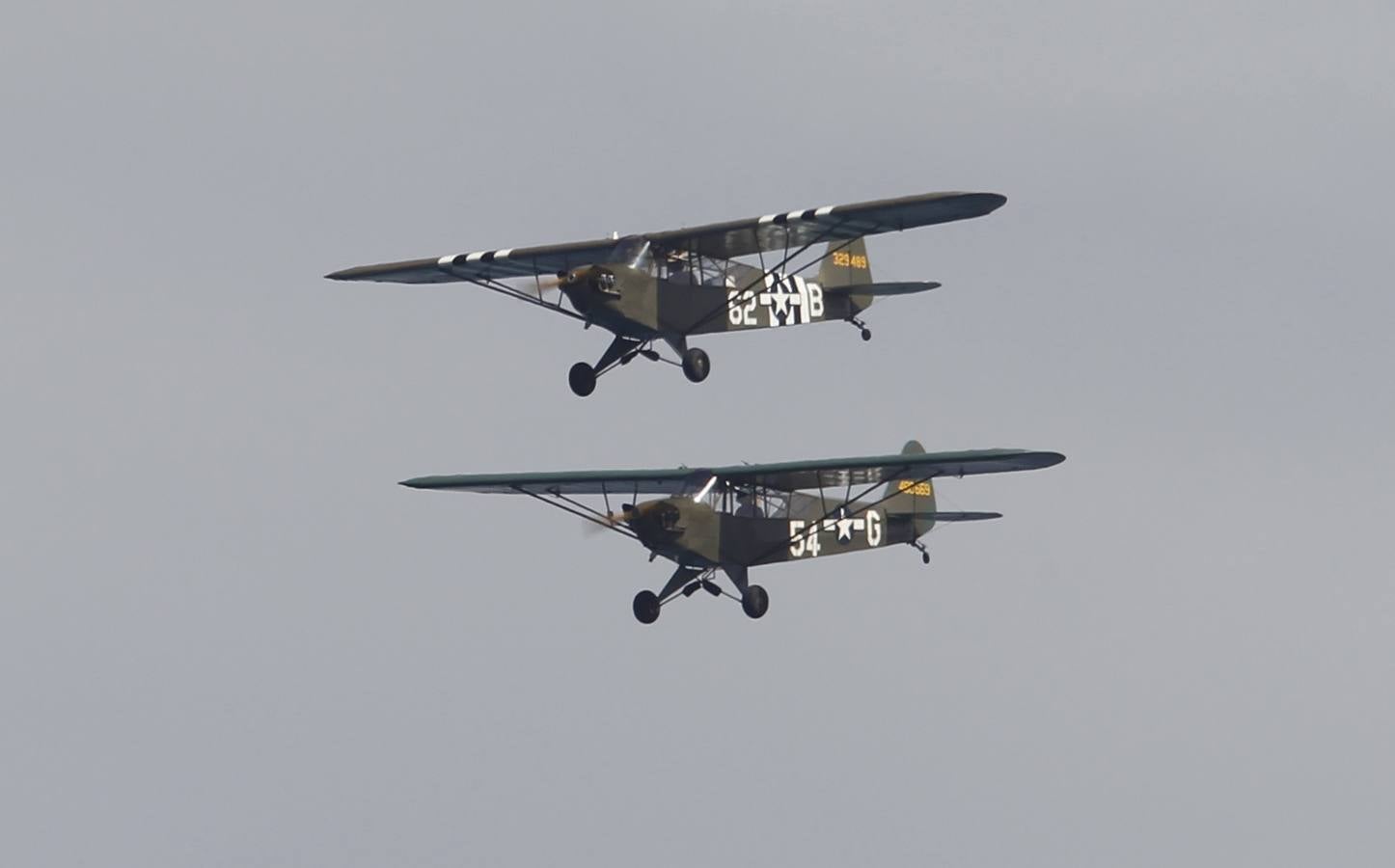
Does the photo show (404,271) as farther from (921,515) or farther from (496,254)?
(921,515)

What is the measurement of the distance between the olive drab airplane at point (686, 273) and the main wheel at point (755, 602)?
369 centimetres

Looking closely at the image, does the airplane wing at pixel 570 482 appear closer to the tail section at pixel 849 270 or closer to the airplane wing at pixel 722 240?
the airplane wing at pixel 722 240

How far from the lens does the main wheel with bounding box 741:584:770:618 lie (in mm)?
48344

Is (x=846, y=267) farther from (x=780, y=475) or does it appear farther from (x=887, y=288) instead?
(x=780, y=475)

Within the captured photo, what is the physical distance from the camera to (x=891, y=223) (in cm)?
4881

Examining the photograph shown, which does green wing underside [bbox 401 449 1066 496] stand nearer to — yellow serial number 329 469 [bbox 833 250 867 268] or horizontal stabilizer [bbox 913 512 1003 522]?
horizontal stabilizer [bbox 913 512 1003 522]

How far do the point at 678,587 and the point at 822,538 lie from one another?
308 cm

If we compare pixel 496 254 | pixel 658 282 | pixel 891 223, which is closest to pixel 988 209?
pixel 891 223

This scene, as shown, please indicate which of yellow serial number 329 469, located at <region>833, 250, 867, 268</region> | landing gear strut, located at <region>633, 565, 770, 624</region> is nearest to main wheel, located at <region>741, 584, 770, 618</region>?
landing gear strut, located at <region>633, 565, 770, 624</region>

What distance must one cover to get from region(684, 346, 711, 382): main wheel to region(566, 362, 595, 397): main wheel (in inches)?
60.1

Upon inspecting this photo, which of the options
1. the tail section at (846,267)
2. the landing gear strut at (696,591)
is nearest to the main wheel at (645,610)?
the landing gear strut at (696,591)

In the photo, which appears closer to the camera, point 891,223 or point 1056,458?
point 1056,458

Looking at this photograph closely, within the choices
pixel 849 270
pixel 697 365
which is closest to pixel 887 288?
pixel 849 270

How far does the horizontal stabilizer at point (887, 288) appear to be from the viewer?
54250mm
